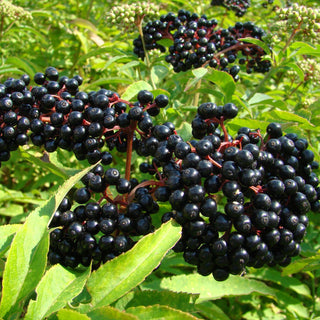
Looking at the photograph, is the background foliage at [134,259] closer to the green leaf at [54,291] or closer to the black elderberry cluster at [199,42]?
the green leaf at [54,291]

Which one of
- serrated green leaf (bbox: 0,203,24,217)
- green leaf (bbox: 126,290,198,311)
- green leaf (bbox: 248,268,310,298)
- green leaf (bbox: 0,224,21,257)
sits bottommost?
green leaf (bbox: 248,268,310,298)

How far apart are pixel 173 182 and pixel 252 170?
44cm

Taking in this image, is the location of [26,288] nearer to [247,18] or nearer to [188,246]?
[188,246]

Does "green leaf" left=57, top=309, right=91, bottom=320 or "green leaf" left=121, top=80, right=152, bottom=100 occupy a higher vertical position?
"green leaf" left=121, top=80, right=152, bottom=100

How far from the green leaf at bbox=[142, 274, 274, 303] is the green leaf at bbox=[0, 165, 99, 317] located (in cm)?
132

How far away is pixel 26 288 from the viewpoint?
1.56 m

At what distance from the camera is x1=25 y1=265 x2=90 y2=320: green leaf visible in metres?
1.52

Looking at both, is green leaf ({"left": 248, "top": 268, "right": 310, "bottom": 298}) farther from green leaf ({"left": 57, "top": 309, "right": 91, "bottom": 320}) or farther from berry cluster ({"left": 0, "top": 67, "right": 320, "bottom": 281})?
green leaf ({"left": 57, "top": 309, "right": 91, "bottom": 320})

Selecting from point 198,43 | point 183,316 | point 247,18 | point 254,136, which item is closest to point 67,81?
point 254,136

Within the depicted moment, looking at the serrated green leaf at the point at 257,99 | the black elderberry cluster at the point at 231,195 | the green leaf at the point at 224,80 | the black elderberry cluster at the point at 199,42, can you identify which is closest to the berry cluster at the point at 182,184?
the black elderberry cluster at the point at 231,195

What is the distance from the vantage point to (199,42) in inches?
140

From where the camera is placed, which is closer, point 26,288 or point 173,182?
point 26,288

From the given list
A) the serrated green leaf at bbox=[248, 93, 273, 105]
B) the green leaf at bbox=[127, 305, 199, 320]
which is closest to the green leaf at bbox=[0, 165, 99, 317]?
the green leaf at bbox=[127, 305, 199, 320]

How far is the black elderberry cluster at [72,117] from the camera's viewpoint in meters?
2.16
